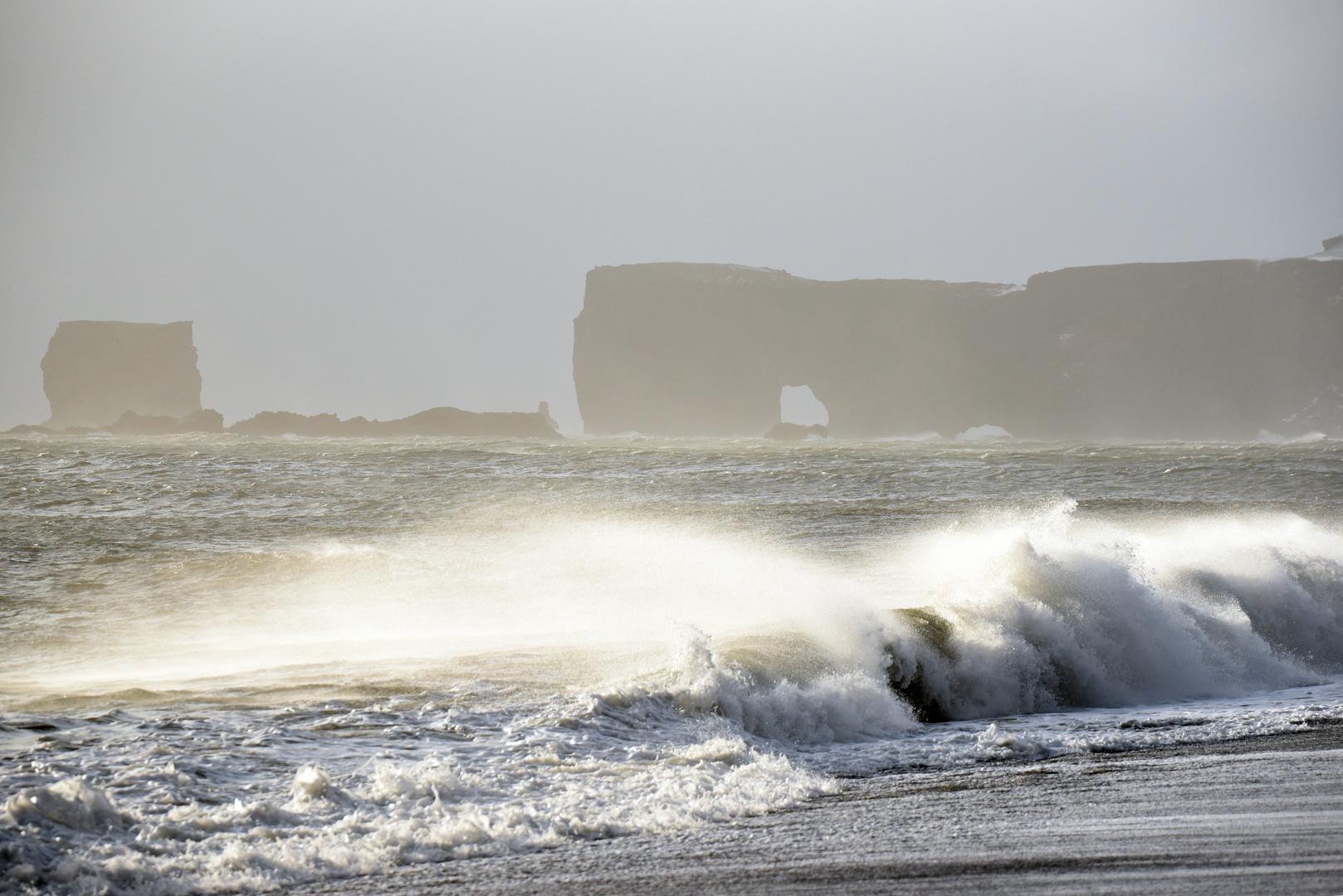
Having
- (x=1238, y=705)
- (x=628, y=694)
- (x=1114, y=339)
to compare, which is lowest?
(x=1238, y=705)

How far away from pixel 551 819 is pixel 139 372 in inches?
5165

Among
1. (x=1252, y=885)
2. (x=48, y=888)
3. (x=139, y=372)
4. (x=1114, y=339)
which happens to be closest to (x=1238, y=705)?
Result: (x=1252, y=885)

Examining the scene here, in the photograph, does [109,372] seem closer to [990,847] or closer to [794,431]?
[794,431]

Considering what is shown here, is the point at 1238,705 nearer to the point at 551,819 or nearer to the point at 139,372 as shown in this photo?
the point at 551,819

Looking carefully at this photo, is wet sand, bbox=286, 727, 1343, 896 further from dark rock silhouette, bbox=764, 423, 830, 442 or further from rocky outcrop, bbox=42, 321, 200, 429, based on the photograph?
rocky outcrop, bbox=42, 321, 200, 429

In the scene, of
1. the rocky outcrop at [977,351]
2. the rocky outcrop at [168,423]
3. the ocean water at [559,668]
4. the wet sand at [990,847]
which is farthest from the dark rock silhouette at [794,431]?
the wet sand at [990,847]

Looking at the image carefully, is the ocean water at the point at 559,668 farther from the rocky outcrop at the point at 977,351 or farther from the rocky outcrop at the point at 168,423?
the rocky outcrop at the point at 168,423

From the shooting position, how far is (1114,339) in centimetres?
9919

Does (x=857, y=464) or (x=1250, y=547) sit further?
(x=857, y=464)

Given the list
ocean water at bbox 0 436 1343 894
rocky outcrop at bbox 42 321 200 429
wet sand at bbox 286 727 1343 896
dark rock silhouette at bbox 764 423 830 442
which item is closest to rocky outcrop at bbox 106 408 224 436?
rocky outcrop at bbox 42 321 200 429

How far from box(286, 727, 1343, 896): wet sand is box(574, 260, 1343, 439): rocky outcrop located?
99612 mm

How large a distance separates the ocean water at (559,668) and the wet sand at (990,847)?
0.25 m

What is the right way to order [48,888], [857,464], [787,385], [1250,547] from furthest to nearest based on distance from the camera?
[787,385] < [857,464] < [1250,547] < [48,888]

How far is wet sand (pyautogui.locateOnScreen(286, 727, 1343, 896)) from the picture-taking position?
3898 mm
